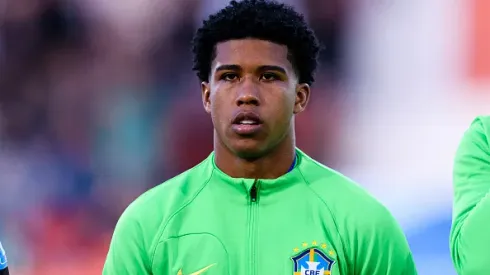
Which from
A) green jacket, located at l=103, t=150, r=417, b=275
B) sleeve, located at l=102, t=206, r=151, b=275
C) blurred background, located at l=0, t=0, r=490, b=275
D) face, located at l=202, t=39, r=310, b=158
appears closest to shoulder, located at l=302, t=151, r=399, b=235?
green jacket, located at l=103, t=150, r=417, b=275

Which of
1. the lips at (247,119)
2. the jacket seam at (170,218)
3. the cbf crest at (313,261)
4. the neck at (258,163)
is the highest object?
the lips at (247,119)

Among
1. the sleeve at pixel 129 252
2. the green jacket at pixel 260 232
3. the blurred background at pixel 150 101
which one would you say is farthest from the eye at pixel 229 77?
the blurred background at pixel 150 101

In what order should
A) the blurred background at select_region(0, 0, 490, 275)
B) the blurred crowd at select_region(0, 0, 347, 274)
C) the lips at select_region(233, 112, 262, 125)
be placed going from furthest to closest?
the blurred crowd at select_region(0, 0, 347, 274)
the blurred background at select_region(0, 0, 490, 275)
the lips at select_region(233, 112, 262, 125)

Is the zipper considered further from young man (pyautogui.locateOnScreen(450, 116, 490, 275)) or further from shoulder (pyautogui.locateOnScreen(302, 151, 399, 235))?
young man (pyautogui.locateOnScreen(450, 116, 490, 275))

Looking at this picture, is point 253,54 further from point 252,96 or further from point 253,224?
point 253,224

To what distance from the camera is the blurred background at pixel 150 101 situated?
3.21 metres

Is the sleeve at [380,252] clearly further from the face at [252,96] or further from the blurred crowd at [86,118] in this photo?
the blurred crowd at [86,118]

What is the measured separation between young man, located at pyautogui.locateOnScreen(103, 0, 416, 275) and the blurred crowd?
1.33 metres

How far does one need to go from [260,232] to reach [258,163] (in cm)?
18

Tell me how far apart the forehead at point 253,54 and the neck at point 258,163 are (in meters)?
0.20

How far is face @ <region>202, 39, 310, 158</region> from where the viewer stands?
1.93 meters

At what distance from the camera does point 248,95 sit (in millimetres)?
1926

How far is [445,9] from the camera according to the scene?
3.24m

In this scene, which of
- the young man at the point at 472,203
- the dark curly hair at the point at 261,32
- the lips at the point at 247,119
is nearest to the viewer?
the young man at the point at 472,203
